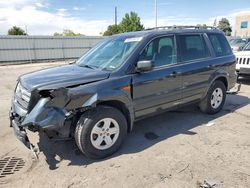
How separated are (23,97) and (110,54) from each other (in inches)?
62.4

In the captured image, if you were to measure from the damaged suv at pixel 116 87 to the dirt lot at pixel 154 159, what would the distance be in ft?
1.10

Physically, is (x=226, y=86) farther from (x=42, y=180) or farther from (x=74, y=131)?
(x=42, y=180)

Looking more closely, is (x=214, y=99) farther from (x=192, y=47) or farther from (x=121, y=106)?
(x=121, y=106)

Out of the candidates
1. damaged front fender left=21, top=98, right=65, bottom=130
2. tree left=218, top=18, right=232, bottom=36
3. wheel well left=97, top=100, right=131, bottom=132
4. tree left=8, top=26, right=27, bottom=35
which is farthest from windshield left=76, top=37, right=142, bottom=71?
tree left=218, top=18, right=232, bottom=36

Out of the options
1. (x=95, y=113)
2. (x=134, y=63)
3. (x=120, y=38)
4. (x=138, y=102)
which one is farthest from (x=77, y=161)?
(x=120, y=38)

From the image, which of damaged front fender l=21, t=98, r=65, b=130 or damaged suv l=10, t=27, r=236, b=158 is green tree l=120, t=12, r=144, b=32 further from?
damaged front fender l=21, t=98, r=65, b=130

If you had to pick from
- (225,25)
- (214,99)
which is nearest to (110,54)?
(214,99)

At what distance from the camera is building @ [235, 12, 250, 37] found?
64.6 m

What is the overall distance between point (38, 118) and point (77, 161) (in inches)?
36.8

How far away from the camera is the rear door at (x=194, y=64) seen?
437 centimetres

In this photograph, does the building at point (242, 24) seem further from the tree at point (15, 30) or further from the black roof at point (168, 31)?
the black roof at point (168, 31)

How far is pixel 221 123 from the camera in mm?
4758

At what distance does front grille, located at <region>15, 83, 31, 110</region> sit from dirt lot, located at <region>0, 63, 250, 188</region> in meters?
0.84

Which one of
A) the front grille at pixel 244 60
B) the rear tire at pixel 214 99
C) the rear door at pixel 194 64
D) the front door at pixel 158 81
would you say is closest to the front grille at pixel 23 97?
the front door at pixel 158 81
